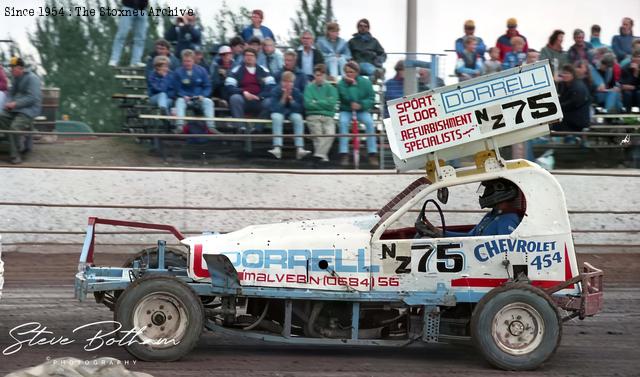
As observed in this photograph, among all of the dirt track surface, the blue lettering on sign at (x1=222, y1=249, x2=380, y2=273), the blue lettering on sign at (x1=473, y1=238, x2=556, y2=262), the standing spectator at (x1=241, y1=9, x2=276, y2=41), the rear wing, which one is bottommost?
the dirt track surface

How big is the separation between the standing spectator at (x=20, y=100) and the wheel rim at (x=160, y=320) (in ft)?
23.5

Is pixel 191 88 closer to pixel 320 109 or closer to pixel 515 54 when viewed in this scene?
pixel 320 109

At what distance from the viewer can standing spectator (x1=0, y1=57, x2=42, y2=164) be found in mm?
13836

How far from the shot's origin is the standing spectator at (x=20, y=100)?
13836 millimetres

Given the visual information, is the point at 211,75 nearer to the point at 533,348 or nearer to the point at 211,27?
the point at 211,27

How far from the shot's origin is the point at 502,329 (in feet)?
24.5

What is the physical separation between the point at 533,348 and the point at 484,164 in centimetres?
141

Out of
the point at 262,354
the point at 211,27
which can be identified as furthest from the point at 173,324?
the point at 211,27

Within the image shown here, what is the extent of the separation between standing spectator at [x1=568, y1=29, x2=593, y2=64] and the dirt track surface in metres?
5.27

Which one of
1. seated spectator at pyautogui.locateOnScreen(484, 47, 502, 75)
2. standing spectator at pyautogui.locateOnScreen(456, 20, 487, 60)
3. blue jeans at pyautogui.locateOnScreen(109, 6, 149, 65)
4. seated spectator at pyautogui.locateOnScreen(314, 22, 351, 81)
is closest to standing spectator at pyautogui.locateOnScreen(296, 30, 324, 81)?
seated spectator at pyautogui.locateOnScreen(314, 22, 351, 81)

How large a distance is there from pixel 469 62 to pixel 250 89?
3087mm

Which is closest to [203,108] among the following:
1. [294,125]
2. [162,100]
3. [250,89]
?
[162,100]

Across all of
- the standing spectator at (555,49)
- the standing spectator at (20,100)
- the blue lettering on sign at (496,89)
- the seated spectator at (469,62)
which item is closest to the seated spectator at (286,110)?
the seated spectator at (469,62)

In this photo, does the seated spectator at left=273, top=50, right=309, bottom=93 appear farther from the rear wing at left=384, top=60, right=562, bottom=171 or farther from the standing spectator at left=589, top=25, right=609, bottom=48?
the rear wing at left=384, top=60, right=562, bottom=171
